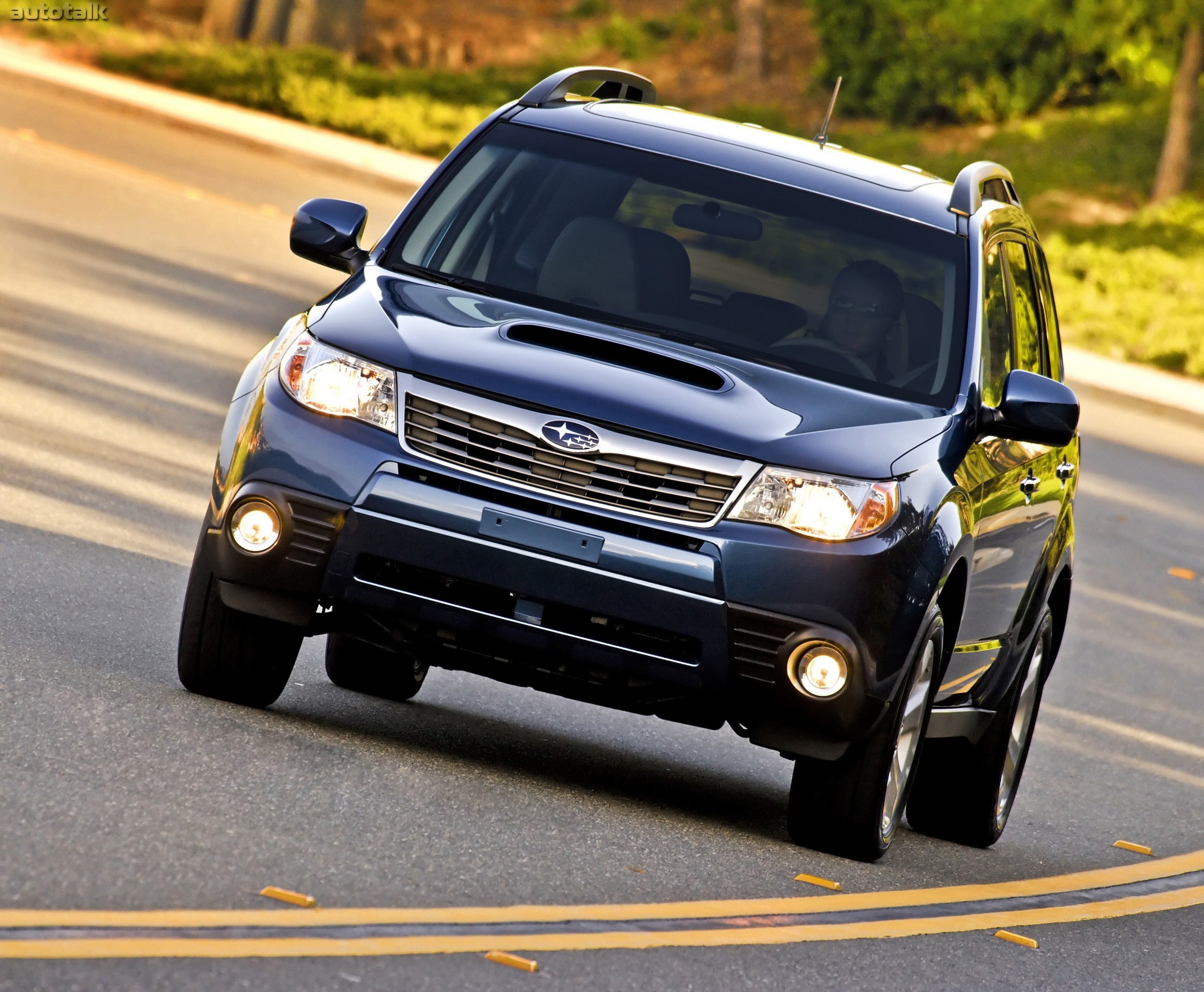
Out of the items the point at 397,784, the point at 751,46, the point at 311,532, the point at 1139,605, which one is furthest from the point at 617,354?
the point at 751,46

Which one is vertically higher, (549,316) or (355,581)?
(549,316)

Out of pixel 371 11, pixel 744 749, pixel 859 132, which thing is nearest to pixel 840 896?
pixel 744 749

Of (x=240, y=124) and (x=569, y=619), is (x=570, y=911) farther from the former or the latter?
(x=240, y=124)

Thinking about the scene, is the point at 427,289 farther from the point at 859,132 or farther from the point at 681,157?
the point at 859,132

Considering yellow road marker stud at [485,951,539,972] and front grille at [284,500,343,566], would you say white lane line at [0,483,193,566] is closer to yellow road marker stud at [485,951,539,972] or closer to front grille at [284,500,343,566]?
front grille at [284,500,343,566]

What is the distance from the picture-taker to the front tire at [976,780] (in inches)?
314

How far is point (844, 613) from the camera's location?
620 cm

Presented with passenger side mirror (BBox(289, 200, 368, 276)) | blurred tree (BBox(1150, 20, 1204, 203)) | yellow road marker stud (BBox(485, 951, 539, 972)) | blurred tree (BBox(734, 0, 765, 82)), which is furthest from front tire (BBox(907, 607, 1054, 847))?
blurred tree (BBox(734, 0, 765, 82))

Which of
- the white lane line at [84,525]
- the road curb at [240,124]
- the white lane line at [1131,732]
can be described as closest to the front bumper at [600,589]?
the white lane line at [84,525]

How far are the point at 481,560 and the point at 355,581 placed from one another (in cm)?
37

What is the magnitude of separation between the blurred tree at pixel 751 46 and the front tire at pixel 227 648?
45682 mm

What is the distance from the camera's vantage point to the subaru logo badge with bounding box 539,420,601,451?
20.3 ft

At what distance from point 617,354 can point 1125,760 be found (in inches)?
168

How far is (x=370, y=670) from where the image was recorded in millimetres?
8062
